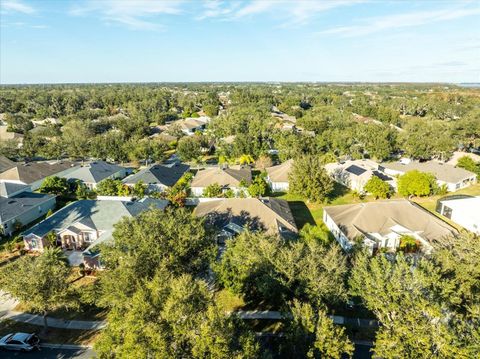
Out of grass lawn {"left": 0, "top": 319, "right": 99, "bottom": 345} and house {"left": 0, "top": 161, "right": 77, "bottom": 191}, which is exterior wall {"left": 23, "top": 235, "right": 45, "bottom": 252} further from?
house {"left": 0, "top": 161, "right": 77, "bottom": 191}

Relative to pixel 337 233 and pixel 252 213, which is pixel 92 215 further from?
pixel 337 233

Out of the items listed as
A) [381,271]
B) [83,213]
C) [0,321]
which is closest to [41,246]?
[83,213]

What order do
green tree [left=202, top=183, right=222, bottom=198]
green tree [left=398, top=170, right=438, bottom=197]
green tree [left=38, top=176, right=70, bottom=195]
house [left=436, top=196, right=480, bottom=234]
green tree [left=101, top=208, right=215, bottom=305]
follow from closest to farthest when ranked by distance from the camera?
green tree [left=101, top=208, right=215, bottom=305] < house [left=436, top=196, right=480, bottom=234] < green tree [left=202, top=183, right=222, bottom=198] < green tree [left=398, top=170, right=438, bottom=197] < green tree [left=38, top=176, right=70, bottom=195]

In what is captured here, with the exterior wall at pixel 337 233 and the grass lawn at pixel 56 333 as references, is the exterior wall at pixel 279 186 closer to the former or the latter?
the exterior wall at pixel 337 233

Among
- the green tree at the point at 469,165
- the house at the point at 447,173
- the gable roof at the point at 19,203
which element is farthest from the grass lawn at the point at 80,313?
the green tree at the point at 469,165

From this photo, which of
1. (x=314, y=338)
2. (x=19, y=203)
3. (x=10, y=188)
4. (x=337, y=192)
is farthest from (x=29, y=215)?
(x=337, y=192)

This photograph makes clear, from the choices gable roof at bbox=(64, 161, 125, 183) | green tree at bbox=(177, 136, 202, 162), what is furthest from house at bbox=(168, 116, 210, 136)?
gable roof at bbox=(64, 161, 125, 183)

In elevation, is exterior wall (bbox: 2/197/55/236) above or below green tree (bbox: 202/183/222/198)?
below
